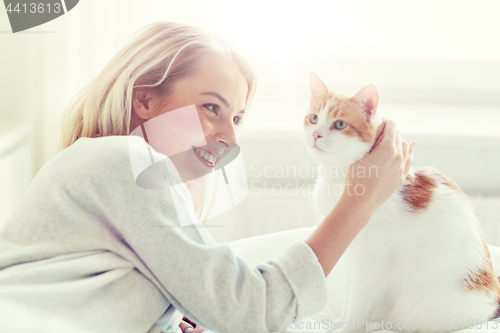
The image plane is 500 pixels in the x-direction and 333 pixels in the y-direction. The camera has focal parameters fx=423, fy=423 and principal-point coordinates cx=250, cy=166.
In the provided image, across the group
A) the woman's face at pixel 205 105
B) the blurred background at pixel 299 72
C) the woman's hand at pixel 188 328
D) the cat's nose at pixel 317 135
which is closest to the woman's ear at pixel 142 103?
the woman's face at pixel 205 105

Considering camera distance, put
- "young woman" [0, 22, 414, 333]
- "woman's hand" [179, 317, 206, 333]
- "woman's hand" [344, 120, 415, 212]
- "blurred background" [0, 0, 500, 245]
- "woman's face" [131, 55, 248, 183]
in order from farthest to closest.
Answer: "blurred background" [0, 0, 500, 245] < "woman's hand" [179, 317, 206, 333] < "woman's face" [131, 55, 248, 183] < "woman's hand" [344, 120, 415, 212] < "young woman" [0, 22, 414, 333]

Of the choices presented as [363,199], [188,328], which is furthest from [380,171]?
[188,328]

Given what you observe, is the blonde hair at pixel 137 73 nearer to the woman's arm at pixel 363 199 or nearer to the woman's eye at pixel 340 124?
the woman's eye at pixel 340 124

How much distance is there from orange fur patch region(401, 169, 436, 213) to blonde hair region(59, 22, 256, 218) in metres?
0.45

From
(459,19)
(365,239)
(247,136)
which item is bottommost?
(247,136)

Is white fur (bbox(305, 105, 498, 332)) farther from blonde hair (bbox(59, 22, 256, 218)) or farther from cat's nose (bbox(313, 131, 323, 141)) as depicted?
blonde hair (bbox(59, 22, 256, 218))

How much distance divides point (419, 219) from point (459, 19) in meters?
1.17

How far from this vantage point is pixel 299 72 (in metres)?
1.60

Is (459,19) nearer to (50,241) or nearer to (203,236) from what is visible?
(203,236)

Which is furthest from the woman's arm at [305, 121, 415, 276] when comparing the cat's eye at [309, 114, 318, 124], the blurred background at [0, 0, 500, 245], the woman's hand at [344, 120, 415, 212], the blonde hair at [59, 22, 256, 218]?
the blurred background at [0, 0, 500, 245]

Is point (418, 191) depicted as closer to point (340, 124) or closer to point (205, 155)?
point (340, 124)

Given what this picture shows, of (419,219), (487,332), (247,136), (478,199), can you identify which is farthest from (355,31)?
(487,332)

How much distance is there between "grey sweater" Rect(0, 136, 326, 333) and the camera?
584 mm

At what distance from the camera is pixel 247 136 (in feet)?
5.16
